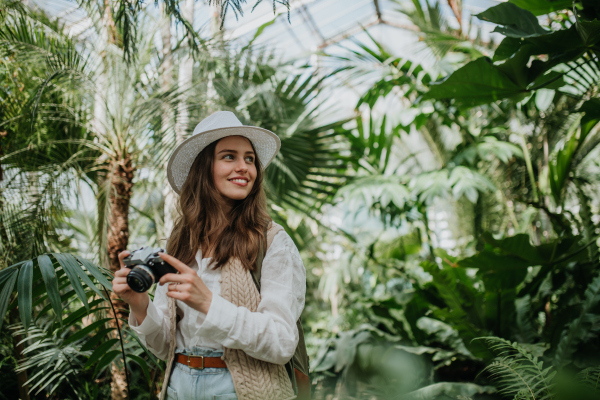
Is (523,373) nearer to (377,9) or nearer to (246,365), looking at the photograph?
(246,365)

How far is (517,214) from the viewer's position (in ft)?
16.2

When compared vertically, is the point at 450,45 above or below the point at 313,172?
above

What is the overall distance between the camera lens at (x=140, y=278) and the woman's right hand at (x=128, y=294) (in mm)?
74

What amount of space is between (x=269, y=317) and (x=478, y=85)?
150cm

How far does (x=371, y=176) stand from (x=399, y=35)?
6482mm

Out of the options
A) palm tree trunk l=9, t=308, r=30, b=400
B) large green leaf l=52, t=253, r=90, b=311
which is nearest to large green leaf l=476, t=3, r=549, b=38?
large green leaf l=52, t=253, r=90, b=311

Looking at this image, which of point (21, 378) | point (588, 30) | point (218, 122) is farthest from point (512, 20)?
point (21, 378)

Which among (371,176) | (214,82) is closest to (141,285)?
(214,82)

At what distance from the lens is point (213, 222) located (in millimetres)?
1109

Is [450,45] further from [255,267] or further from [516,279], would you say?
[255,267]

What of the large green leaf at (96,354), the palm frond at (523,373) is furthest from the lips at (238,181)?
the palm frond at (523,373)

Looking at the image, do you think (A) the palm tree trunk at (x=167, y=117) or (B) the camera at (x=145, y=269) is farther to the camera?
(A) the palm tree trunk at (x=167, y=117)

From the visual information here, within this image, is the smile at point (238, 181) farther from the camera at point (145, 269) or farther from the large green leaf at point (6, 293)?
the large green leaf at point (6, 293)

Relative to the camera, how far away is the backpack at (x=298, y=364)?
104cm
